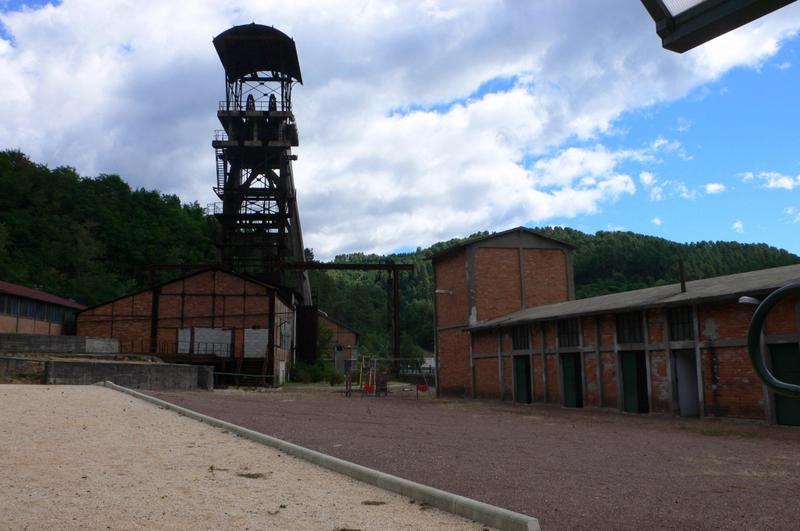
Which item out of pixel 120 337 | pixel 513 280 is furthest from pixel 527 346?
pixel 120 337

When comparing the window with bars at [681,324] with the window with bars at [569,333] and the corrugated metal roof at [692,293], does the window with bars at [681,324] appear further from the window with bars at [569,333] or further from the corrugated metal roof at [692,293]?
the window with bars at [569,333]

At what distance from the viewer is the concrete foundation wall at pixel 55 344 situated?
97.8 feet

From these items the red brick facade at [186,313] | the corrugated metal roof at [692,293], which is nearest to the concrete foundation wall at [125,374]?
the red brick facade at [186,313]

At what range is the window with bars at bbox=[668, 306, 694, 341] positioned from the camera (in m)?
18.2

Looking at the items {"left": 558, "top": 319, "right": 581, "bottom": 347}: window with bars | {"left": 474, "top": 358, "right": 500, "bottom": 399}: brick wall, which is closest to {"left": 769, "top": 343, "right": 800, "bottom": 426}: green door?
{"left": 558, "top": 319, "right": 581, "bottom": 347}: window with bars

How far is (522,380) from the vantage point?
26547 millimetres

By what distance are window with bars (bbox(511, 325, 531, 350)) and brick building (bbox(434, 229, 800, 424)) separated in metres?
0.05

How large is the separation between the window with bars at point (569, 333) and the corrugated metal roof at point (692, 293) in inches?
15.8

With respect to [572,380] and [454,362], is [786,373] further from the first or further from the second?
Result: [454,362]

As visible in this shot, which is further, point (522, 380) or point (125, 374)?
point (522, 380)

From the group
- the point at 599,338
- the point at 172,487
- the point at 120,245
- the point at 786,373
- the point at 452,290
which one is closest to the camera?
the point at 172,487

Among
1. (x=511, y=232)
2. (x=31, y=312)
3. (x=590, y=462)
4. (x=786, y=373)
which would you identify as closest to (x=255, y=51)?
(x=31, y=312)

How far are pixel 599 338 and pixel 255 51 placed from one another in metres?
36.7

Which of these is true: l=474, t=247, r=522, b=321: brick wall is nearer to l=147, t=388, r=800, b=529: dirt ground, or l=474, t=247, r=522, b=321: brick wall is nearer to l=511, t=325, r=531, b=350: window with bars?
l=511, t=325, r=531, b=350: window with bars
